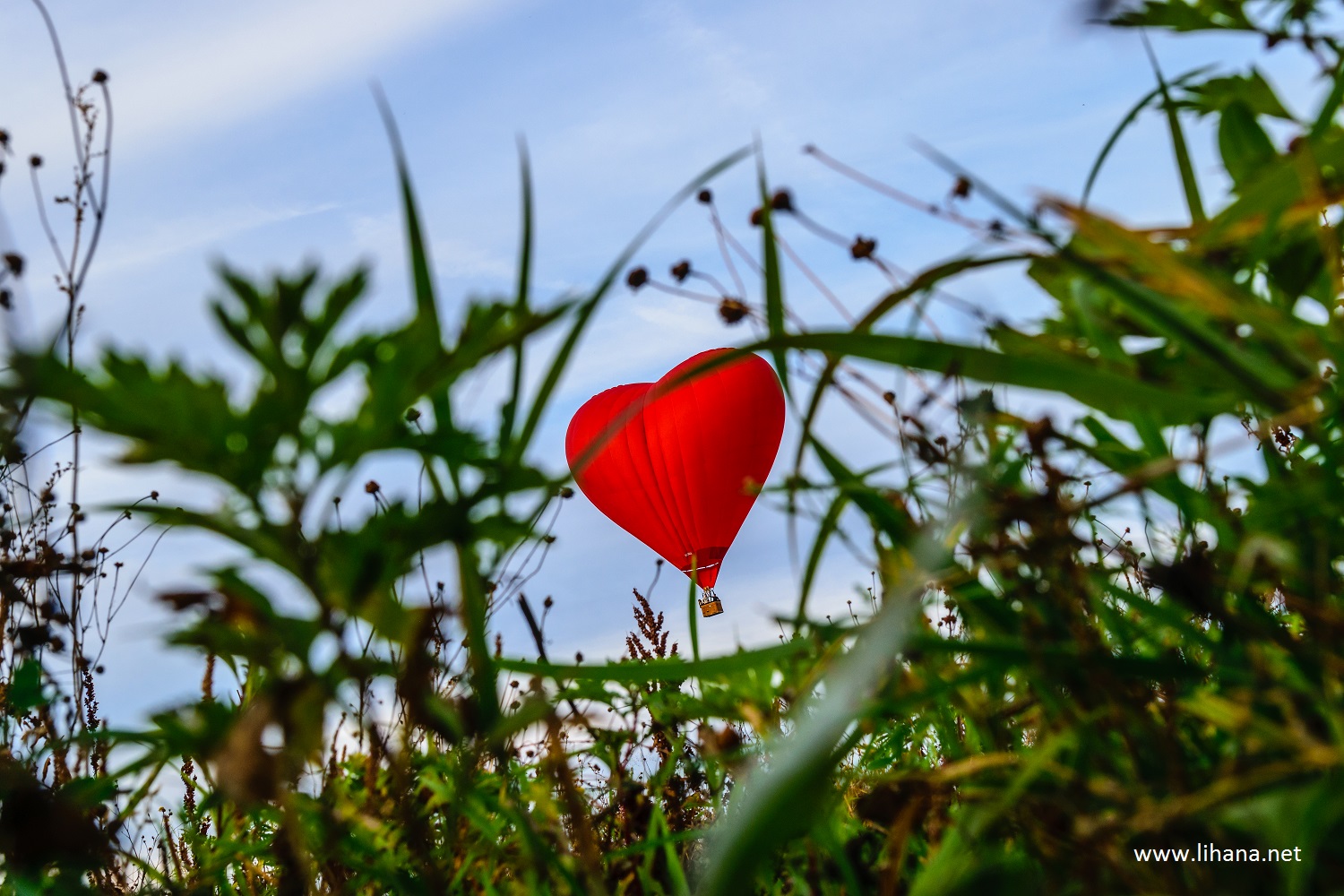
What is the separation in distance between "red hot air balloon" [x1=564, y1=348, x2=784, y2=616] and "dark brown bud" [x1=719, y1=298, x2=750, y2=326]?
425cm

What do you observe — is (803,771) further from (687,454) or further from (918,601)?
(687,454)

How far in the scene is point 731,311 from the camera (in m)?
1.42

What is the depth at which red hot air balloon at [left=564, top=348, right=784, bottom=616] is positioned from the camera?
5.87m

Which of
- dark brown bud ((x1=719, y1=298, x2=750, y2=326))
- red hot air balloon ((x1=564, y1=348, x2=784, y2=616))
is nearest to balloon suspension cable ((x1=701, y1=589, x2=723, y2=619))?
red hot air balloon ((x1=564, y1=348, x2=784, y2=616))

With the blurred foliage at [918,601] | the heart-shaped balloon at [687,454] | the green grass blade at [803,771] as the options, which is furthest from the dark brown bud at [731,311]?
the heart-shaped balloon at [687,454]

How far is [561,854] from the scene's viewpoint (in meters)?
0.93

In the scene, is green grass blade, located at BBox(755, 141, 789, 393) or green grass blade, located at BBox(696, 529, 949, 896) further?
green grass blade, located at BBox(755, 141, 789, 393)

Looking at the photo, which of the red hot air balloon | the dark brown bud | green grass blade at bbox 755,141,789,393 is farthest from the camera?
the red hot air balloon

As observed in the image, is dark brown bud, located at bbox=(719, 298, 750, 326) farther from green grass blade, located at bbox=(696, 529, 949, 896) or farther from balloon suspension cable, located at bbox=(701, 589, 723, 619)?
balloon suspension cable, located at bbox=(701, 589, 723, 619)

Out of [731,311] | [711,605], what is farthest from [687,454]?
[731,311]

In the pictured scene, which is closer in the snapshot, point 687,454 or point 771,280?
point 771,280

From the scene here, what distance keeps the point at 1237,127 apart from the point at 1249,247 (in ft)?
0.78

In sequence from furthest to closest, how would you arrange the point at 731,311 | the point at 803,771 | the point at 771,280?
the point at 731,311, the point at 771,280, the point at 803,771

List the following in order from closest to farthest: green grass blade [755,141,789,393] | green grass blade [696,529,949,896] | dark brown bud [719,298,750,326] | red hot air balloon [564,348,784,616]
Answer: green grass blade [696,529,949,896]
green grass blade [755,141,789,393]
dark brown bud [719,298,750,326]
red hot air balloon [564,348,784,616]
